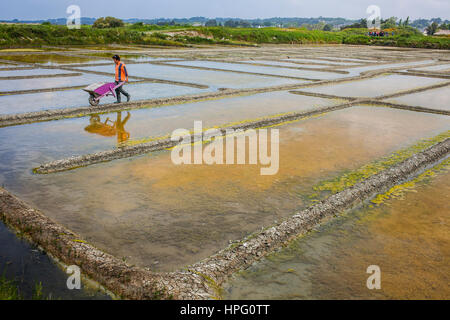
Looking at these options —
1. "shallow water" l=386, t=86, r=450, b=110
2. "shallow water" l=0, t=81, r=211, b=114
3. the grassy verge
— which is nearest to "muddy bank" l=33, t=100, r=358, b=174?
the grassy verge

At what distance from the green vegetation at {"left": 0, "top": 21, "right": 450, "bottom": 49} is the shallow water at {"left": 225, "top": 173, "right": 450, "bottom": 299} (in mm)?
25262

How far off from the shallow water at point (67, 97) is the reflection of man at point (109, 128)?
1.35 metres

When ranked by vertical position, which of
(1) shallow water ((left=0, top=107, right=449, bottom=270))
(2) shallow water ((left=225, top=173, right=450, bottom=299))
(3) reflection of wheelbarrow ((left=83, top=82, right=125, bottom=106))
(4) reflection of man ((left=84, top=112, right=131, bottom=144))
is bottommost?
(2) shallow water ((left=225, top=173, right=450, bottom=299))

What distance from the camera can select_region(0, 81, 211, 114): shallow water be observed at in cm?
819

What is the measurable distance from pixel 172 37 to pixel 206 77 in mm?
24585

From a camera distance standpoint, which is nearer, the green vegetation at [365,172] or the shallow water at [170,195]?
the shallow water at [170,195]

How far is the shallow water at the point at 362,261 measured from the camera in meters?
2.69

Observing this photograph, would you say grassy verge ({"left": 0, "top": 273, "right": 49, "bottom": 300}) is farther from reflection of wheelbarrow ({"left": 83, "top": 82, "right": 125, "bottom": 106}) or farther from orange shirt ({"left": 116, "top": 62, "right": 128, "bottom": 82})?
orange shirt ({"left": 116, "top": 62, "right": 128, "bottom": 82})

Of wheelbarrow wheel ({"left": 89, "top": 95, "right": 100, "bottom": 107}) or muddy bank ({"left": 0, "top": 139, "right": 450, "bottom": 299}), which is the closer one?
muddy bank ({"left": 0, "top": 139, "right": 450, "bottom": 299})

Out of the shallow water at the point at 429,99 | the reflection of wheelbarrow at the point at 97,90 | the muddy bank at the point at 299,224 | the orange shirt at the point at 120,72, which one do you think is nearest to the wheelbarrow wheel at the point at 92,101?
the reflection of wheelbarrow at the point at 97,90

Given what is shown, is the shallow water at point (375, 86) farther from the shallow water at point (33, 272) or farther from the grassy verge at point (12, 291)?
the grassy verge at point (12, 291)

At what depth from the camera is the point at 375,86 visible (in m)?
13.0

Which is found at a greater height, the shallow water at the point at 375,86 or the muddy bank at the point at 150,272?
the shallow water at the point at 375,86

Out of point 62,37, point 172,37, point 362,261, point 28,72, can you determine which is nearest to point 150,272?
point 362,261
